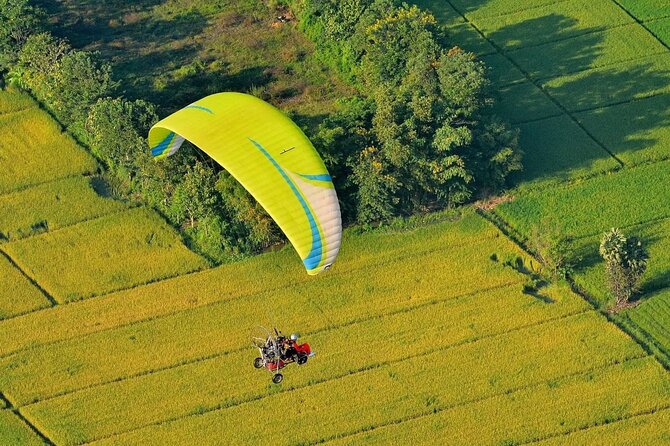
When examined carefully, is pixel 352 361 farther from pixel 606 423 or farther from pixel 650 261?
pixel 650 261

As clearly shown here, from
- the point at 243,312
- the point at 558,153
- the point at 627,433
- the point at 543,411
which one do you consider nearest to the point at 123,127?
the point at 243,312

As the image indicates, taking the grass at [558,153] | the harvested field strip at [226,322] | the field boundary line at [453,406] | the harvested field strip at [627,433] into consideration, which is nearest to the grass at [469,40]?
the grass at [558,153]

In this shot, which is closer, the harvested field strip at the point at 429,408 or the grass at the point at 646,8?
the harvested field strip at the point at 429,408

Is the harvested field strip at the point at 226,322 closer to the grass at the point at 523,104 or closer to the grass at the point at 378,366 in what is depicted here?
the grass at the point at 378,366

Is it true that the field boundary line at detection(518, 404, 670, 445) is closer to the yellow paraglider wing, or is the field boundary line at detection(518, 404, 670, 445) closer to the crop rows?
the crop rows

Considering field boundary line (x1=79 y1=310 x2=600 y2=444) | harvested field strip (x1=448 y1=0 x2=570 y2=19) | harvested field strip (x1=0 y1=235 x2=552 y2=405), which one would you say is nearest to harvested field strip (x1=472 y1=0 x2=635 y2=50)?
harvested field strip (x1=448 y1=0 x2=570 y2=19)

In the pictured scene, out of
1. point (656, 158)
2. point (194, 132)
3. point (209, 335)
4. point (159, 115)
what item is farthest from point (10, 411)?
point (656, 158)

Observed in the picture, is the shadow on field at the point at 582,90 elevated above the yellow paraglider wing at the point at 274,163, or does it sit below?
below

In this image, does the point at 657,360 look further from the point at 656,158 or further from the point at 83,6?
the point at 83,6
